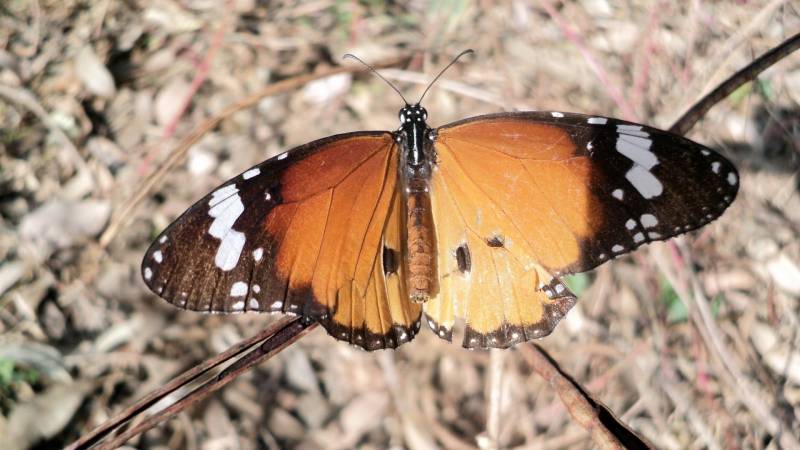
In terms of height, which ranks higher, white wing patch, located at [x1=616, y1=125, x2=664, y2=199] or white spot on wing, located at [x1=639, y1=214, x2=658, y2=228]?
white wing patch, located at [x1=616, y1=125, x2=664, y2=199]

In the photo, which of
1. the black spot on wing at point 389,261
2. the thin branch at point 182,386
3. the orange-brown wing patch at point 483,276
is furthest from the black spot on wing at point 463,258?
the thin branch at point 182,386

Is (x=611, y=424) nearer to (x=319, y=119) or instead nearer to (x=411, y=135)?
(x=411, y=135)

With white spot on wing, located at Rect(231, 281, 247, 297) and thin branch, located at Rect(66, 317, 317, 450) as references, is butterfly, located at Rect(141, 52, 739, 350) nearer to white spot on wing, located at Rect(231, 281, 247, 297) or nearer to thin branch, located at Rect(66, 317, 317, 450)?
white spot on wing, located at Rect(231, 281, 247, 297)

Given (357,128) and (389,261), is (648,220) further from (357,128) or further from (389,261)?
(357,128)

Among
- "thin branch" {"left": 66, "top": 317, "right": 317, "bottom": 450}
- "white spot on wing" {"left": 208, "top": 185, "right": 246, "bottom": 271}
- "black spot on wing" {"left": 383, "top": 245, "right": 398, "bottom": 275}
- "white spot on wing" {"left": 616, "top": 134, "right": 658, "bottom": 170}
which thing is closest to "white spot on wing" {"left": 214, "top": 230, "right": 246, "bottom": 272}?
"white spot on wing" {"left": 208, "top": 185, "right": 246, "bottom": 271}

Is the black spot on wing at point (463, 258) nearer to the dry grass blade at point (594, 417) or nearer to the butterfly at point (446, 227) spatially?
the butterfly at point (446, 227)

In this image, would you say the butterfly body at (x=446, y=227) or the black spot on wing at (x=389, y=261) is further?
the black spot on wing at (x=389, y=261)
